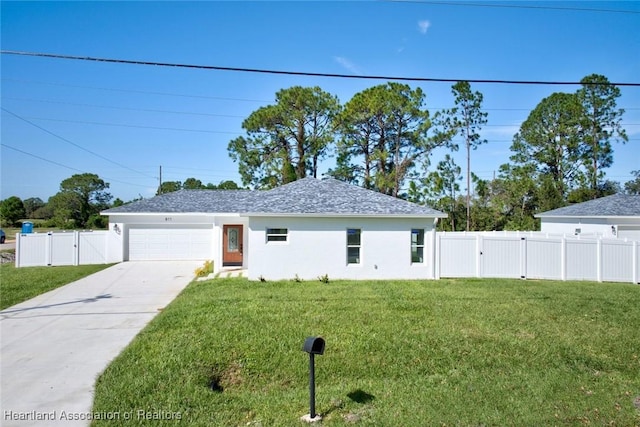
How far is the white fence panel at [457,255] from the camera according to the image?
15.4m

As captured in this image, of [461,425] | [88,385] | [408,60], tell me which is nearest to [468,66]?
[408,60]

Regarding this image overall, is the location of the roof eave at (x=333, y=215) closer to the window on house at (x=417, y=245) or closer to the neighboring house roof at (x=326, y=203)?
the neighboring house roof at (x=326, y=203)

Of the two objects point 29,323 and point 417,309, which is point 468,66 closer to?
point 417,309

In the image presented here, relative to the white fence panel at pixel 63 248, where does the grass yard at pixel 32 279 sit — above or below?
below

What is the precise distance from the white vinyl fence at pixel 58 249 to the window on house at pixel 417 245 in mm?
15609

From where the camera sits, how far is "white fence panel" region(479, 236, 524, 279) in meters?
15.4

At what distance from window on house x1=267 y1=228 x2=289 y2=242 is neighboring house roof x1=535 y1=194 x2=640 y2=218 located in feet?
56.8

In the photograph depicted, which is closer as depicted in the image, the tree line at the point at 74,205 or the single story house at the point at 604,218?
the single story house at the point at 604,218

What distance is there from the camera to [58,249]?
19609mm

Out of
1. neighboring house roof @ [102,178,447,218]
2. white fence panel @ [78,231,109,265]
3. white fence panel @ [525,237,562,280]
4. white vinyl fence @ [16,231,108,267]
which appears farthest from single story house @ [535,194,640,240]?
white vinyl fence @ [16,231,108,267]

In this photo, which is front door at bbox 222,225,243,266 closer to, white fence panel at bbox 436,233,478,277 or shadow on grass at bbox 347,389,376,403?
white fence panel at bbox 436,233,478,277

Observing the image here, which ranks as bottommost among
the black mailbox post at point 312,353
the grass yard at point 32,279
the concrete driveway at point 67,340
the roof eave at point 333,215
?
the concrete driveway at point 67,340

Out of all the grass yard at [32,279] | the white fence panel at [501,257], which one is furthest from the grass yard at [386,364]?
the grass yard at [32,279]

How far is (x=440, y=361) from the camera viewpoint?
6758mm
